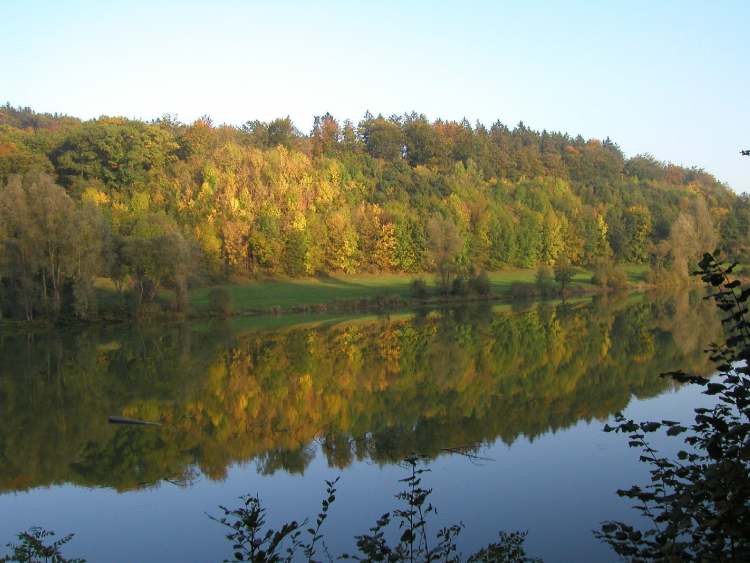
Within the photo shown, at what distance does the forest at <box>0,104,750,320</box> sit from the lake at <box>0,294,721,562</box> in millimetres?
12658

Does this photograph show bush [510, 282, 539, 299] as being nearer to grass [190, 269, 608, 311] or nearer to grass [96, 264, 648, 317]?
grass [190, 269, 608, 311]

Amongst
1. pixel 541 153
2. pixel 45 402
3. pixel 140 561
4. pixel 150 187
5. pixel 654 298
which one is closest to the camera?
pixel 140 561

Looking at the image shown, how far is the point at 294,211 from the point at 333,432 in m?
56.8

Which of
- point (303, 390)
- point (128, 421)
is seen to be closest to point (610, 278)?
point (303, 390)

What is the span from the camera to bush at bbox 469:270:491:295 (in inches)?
2227

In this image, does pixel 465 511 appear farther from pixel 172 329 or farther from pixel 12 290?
pixel 12 290

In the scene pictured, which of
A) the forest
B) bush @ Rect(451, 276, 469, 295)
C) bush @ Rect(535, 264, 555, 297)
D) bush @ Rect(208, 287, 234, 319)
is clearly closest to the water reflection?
the forest

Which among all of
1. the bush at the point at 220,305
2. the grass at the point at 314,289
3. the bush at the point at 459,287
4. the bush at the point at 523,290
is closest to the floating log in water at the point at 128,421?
the grass at the point at 314,289

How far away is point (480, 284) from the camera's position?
186ft

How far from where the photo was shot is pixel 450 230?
5681 cm

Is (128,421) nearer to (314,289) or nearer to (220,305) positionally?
→ (220,305)

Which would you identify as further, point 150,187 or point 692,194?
point 692,194

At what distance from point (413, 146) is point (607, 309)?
66.5 m

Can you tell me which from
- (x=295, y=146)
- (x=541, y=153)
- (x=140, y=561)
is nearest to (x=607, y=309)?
(x=140, y=561)
